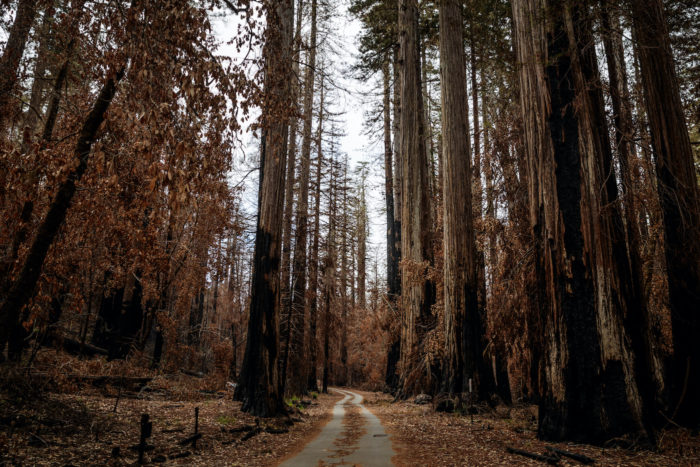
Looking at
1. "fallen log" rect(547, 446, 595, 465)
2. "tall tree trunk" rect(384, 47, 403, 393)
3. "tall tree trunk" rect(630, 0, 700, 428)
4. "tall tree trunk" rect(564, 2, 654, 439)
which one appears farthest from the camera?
"tall tree trunk" rect(384, 47, 403, 393)

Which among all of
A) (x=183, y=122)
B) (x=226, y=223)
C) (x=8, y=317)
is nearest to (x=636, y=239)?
(x=183, y=122)

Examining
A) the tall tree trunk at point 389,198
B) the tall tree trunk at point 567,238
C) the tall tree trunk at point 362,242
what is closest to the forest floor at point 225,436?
the tall tree trunk at point 567,238

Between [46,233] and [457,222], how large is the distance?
8.71 metres

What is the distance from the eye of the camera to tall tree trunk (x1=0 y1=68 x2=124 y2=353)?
5.57 metres

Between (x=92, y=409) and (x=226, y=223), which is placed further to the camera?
(x=226, y=223)

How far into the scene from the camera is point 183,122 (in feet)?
14.1

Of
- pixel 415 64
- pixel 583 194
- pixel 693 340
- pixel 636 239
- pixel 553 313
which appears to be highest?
pixel 415 64

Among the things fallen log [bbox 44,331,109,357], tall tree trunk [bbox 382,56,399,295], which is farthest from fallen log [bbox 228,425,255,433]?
tall tree trunk [bbox 382,56,399,295]

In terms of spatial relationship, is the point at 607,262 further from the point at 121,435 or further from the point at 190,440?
the point at 121,435

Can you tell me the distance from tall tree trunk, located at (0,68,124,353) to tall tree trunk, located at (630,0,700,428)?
8231mm

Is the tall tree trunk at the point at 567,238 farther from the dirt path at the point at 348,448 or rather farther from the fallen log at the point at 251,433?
the fallen log at the point at 251,433

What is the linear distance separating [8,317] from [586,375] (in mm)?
8048

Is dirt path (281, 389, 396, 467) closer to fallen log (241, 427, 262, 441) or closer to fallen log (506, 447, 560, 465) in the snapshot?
fallen log (241, 427, 262, 441)

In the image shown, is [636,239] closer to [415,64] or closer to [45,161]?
[45,161]
